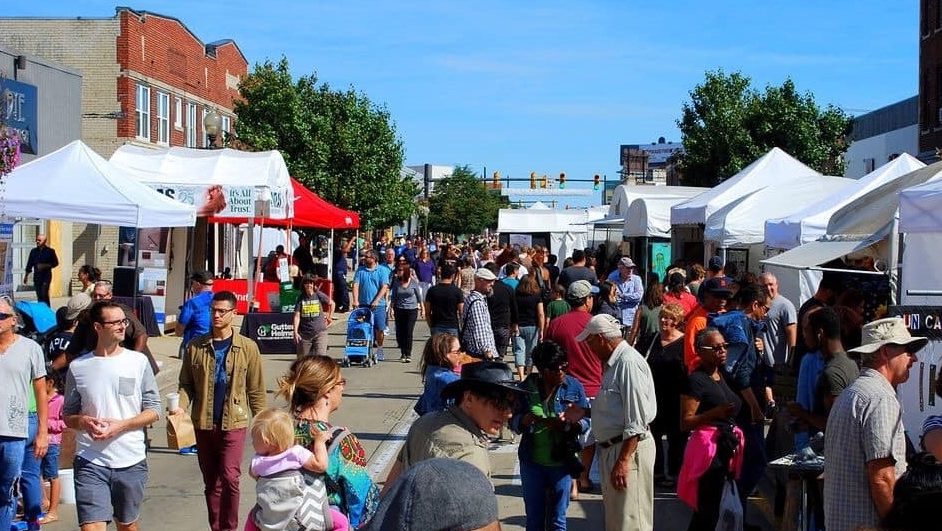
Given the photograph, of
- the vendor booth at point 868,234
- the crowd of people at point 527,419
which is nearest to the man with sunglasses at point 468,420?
the crowd of people at point 527,419

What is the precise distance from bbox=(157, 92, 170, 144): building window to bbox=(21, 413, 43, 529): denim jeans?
33430 mm

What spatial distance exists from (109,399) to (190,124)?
124 feet

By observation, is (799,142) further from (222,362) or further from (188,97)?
(222,362)

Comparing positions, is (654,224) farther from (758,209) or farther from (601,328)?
(601,328)

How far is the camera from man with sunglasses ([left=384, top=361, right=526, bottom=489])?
17.6 feet

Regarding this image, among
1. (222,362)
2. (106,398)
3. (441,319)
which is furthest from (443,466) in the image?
(441,319)

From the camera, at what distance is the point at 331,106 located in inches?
1676

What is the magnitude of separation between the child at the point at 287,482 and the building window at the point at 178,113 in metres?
37.9

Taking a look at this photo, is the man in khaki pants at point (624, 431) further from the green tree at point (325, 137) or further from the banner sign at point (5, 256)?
the green tree at point (325, 137)

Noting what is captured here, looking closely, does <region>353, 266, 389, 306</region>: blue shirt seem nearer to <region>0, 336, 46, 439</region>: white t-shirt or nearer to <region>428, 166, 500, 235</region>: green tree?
<region>0, 336, 46, 439</region>: white t-shirt

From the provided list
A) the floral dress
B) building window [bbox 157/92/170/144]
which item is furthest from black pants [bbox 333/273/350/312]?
the floral dress

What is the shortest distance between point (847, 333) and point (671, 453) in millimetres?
1905

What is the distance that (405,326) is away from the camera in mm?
19031

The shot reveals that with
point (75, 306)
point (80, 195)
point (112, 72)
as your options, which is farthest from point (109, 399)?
point (112, 72)
